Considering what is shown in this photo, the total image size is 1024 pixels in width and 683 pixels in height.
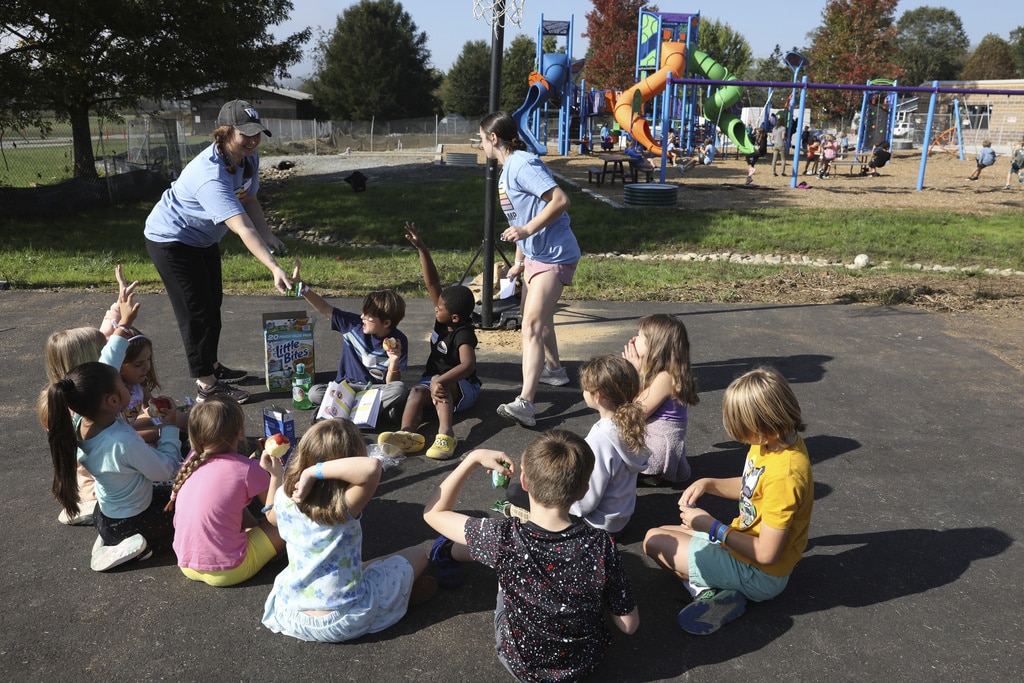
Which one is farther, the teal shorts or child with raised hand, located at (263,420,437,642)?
the teal shorts

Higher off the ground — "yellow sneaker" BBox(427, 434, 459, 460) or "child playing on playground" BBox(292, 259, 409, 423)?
"child playing on playground" BBox(292, 259, 409, 423)

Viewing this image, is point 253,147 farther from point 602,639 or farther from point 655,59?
point 655,59

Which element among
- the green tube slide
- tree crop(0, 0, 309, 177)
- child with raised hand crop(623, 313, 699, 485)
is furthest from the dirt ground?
tree crop(0, 0, 309, 177)

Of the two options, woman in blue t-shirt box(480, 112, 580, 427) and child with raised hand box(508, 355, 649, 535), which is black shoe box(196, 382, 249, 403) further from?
child with raised hand box(508, 355, 649, 535)

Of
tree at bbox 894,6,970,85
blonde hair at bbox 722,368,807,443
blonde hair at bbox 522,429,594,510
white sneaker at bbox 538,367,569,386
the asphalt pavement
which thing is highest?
tree at bbox 894,6,970,85

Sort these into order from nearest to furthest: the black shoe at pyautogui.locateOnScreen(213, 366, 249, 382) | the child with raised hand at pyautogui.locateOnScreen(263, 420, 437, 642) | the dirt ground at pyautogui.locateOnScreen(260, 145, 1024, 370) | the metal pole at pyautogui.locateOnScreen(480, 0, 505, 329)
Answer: the child with raised hand at pyautogui.locateOnScreen(263, 420, 437, 642)
the black shoe at pyautogui.locateOnScreen(213, 366, 249, 382)
the metal pole at pyautogui.locateOnScreen(480, 0, 505, 329)
the dirt ground at pyautogui.locateOnScreen(260, 145, 1024, 370)

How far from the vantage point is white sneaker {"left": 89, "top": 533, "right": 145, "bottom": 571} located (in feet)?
11.4

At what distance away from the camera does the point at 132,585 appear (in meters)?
3.40

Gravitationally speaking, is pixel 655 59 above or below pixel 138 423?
above

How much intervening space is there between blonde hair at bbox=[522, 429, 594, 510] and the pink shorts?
257cm

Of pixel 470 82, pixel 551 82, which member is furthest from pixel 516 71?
pixel 551 82

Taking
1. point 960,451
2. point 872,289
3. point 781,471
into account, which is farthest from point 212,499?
point 872,289

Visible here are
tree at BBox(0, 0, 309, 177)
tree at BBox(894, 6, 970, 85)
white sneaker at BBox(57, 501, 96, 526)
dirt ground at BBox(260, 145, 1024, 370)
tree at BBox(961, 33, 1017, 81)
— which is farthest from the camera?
tree at BBox(894, 6, 970, 85)

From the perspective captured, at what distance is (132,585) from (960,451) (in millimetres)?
4767
